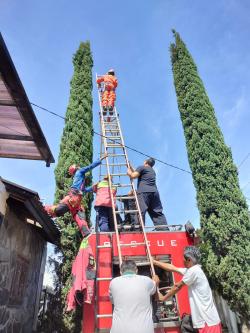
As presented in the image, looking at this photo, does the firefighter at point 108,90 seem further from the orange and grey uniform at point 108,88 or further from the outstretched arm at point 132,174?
the outstretched arm at point 132,174

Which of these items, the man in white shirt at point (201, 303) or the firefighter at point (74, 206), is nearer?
the man in white shirt at point (201, 303)

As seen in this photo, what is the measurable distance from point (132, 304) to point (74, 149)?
582cm

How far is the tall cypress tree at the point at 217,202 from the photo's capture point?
6109mm

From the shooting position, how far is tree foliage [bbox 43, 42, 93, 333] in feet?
20.3

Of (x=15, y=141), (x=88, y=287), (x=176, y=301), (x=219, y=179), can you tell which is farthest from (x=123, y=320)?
(x=219, y=179)

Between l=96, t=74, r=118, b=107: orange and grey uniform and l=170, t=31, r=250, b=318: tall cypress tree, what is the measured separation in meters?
2.30

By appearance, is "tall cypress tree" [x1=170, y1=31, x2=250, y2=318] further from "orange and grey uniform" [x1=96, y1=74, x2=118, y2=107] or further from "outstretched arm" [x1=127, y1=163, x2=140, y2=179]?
"orange and grey uniform" [x1=96, y1=74, x2=118, y2=107]

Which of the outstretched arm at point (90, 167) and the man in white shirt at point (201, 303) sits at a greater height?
the outstretched arm at point (90, 167)

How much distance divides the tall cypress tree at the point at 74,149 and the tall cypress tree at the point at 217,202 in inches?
121

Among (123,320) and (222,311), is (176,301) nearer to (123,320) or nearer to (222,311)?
(123,320)

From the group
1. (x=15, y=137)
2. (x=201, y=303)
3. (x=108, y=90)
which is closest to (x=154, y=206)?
(x=201, y=303)

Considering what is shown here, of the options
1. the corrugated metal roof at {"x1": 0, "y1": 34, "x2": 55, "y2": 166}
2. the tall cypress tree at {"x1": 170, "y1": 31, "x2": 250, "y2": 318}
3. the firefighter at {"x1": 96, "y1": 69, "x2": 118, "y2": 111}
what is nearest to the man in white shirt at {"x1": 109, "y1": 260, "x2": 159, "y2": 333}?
the corrugated metal roof at {"x1": 0, "y1": 34, "x2": 55, "y2": 166}

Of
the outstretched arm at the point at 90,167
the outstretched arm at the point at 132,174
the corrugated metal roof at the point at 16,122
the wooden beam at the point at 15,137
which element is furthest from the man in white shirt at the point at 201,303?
the outstretched arm at the point at 90,167

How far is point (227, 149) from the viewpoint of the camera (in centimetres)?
797
